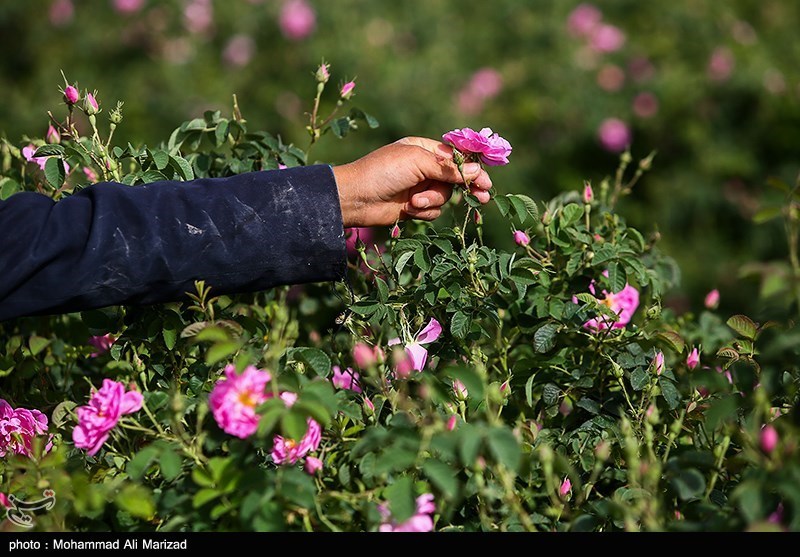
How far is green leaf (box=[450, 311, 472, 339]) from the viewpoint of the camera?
4.79ft

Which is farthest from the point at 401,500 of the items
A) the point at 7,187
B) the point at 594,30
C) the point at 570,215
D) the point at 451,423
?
the point at 594,30

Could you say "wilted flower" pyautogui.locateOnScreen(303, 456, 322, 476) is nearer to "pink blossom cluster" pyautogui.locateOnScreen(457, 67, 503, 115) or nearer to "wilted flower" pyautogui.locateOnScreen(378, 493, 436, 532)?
"wilted flower" pyautogui.locateOnScreen(378, 493, 436, 532)

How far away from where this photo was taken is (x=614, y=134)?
4395 millimetres

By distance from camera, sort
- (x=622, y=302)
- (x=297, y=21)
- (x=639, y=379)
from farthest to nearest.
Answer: (x=297, y=21) → (x=622, y=302) → (x=639, y=379)

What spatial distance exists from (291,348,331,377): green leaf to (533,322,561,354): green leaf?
37 cm

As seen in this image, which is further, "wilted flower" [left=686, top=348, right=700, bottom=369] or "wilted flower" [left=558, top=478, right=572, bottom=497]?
"wilted flower" [left=686, top=348, right=700, bottom=369]

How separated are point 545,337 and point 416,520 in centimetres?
49

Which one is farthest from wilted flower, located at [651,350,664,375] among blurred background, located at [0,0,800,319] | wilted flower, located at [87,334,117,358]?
blurred background, located at [0,0,800,319]

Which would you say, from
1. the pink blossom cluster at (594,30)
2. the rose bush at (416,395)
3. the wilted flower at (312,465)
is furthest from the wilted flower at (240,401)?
the pink blossom cluster at (594,30)

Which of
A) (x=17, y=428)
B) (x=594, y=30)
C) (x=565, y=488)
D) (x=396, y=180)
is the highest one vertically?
(x=594, y=30)

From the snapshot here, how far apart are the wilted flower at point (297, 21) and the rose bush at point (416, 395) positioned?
3.45 m

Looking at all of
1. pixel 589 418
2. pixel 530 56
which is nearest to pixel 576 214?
pixel 589 418

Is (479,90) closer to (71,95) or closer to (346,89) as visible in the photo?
(346,89)

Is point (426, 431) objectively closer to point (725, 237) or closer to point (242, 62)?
point (725, 237)
